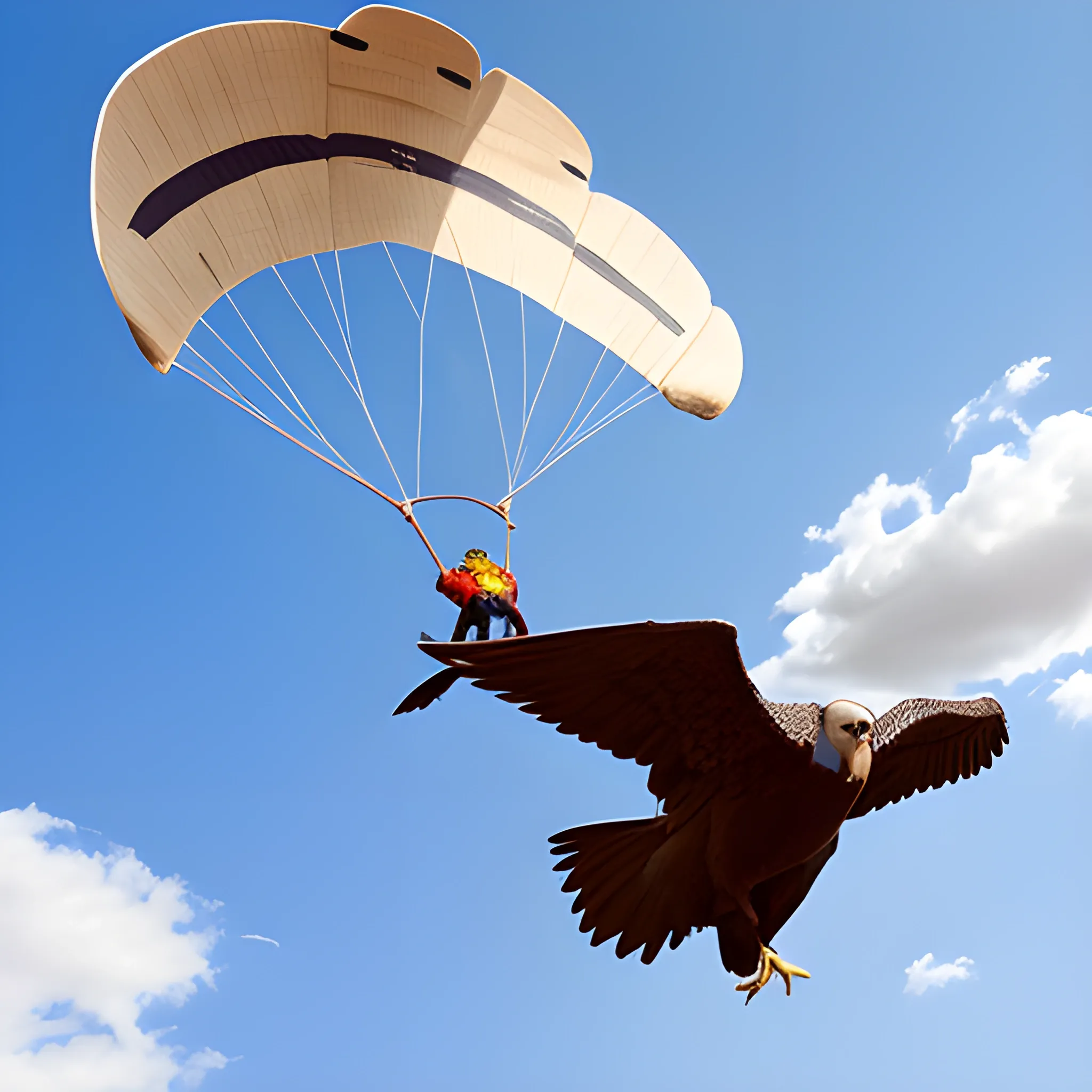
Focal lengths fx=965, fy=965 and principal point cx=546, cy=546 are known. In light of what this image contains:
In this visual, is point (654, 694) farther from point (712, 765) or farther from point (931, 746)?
point (931, 746)

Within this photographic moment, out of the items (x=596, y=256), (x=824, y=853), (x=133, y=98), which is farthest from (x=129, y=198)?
(x=824, y=853)

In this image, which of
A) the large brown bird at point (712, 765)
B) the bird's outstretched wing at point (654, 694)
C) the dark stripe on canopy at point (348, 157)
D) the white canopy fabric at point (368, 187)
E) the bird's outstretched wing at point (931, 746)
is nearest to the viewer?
the bird's outstretched wing at point (654, 694)

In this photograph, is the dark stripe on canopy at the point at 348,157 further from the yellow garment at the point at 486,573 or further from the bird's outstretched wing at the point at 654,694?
the bird's outstretched wing at the point at 654,694

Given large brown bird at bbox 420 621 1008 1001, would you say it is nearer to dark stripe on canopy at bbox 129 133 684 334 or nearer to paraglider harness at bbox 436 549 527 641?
paraglider harness at bbox 436 549 527 641

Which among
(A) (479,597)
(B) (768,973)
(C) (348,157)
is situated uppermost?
(C) (348,157)

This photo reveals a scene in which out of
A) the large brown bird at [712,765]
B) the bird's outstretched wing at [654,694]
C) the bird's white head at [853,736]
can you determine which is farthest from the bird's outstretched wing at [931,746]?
the bird's outstretched wing at [654,694]

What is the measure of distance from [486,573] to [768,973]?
9.12 feet

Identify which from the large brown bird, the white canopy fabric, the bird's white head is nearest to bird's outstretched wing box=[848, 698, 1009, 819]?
the large brown bird

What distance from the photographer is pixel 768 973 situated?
16.8 ft

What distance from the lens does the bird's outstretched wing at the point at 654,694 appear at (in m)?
4.12

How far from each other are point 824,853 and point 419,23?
6.45 m

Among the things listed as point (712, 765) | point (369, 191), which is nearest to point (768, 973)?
point (712, 765)

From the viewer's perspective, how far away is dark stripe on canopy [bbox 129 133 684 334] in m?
7.18

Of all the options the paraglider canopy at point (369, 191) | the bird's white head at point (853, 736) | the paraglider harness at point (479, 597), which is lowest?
the bird's white head at point (853, 736)
